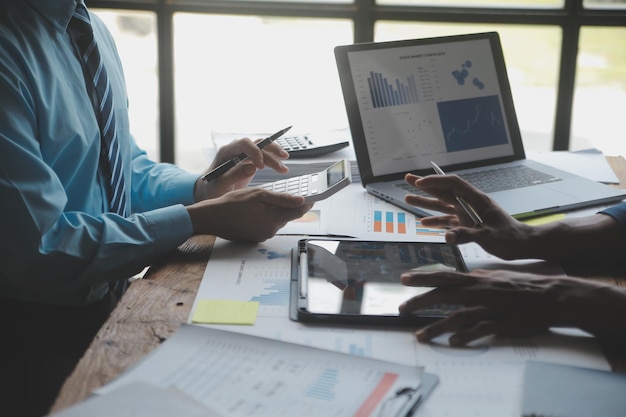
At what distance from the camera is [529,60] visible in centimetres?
246

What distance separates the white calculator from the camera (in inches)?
49.9

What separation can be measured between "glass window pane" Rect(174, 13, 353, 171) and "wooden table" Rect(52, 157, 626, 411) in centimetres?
134

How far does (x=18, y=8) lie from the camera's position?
49.2 inches

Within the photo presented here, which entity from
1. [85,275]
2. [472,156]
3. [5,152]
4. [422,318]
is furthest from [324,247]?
[472,156]

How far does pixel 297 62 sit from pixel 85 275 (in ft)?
5.00

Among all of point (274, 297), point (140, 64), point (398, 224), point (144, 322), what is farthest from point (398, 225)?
point (140, 64)

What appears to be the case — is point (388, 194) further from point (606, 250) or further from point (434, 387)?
point (434, 387)

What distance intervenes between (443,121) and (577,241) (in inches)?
21.1

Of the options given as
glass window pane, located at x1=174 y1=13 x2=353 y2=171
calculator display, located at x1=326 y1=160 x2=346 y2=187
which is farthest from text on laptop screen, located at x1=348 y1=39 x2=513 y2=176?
glass window pane, located at x1=174 y1=13 x2=353 y2=171

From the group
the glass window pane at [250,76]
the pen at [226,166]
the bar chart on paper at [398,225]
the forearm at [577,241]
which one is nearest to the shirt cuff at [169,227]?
the pen at [226,166]

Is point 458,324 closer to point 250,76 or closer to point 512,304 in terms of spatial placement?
point 512,304

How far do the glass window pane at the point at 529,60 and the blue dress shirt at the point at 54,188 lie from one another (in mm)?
1316

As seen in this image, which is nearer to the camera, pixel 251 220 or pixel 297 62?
pixel 251 220

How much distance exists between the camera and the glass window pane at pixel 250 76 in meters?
2.42
